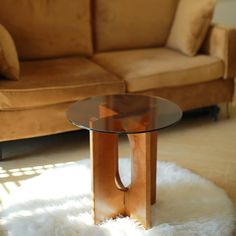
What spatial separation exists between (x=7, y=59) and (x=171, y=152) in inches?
41.7

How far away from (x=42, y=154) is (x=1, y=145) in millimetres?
269

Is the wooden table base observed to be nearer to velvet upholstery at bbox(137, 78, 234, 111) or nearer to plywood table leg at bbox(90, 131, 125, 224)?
plywood table leg at bbox(90, 131, 125, 224)

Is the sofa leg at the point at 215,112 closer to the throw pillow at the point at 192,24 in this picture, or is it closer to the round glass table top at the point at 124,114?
the throw pillow at the point at 192,24

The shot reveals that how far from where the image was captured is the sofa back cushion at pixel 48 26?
2564 mm

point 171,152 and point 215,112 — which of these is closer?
point 171,152

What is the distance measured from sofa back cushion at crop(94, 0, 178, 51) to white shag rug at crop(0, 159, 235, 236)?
112 cm

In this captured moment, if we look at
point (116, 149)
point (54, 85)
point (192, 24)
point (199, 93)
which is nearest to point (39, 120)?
point (54, 85)

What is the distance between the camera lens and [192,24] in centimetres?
270

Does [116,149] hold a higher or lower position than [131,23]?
lower

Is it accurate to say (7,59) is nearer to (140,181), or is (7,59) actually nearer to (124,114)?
(124,114)

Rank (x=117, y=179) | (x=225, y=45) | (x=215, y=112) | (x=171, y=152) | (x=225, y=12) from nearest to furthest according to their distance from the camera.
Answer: (x=117, y=179), (x=171, y=152), (x=225, y=45), (x=215, y=112), (x=225, y=12)

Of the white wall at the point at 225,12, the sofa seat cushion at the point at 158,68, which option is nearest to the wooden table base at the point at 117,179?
the sofa seat cushion at the point at 158,68

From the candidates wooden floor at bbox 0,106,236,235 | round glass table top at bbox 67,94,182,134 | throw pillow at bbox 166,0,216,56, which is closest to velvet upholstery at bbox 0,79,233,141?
wooden floor at bbox 0,106,236,235

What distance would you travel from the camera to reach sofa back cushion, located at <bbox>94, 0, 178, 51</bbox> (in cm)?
284
